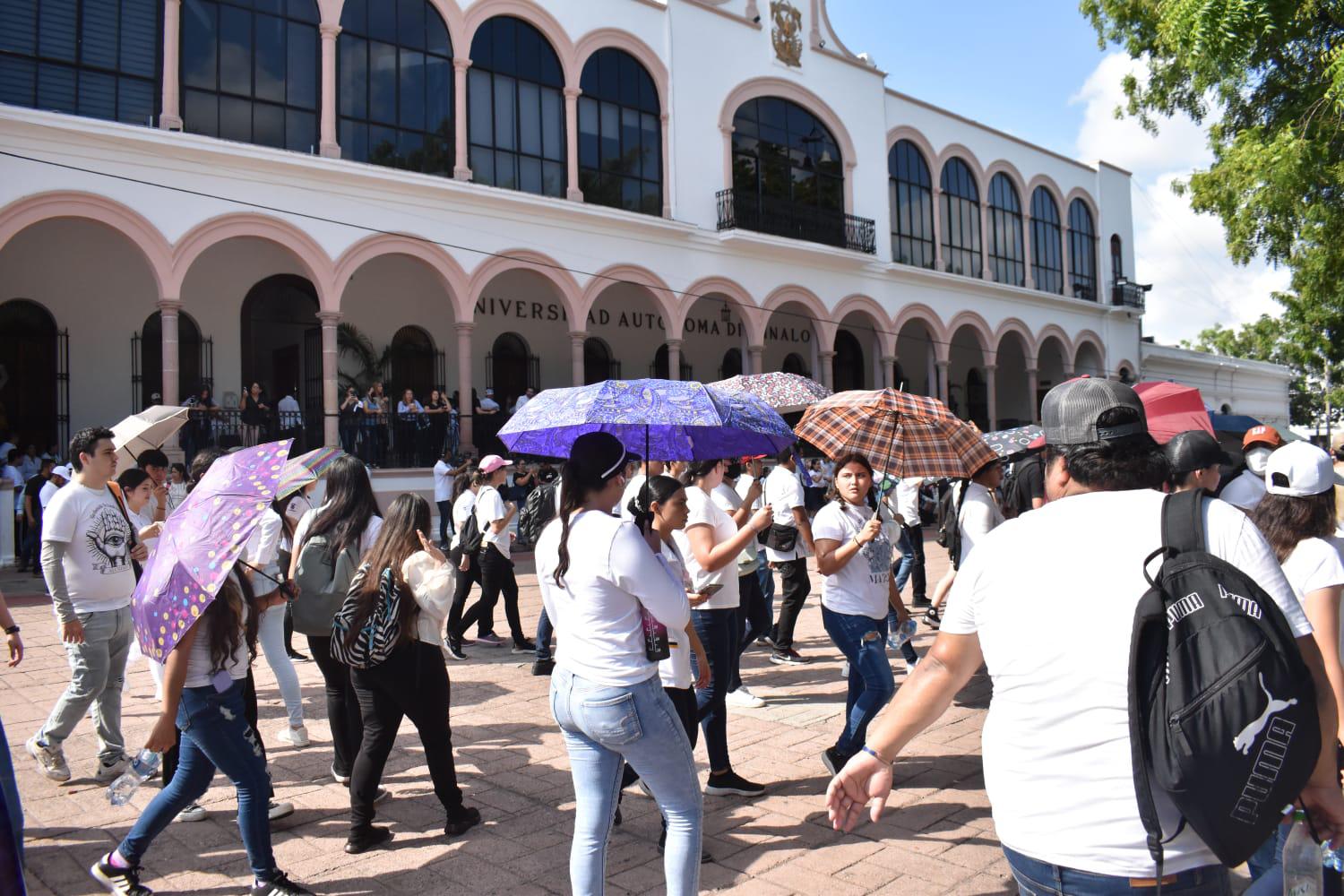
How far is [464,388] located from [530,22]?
7.35 m

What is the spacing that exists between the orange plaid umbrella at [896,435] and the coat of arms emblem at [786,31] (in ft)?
62.4

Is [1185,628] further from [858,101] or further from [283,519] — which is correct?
[858,101]

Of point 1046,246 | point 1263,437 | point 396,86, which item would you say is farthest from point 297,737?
point 1046,246

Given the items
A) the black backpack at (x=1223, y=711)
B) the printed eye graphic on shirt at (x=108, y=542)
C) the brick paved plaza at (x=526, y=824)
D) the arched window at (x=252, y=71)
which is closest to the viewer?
the black backpack at (x=1223, y=711)

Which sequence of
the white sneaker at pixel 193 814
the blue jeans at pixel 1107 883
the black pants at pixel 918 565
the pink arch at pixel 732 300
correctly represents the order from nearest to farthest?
the blue jeans at pixel 1107 883 → the white sneaker at pixel 193 814 → the black pants at pixel 918 565 → the pink arch at pixel 732 300

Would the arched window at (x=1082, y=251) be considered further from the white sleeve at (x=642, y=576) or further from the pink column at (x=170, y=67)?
the white sleeve at (x=642, y=576)

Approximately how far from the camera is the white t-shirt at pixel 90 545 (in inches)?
202

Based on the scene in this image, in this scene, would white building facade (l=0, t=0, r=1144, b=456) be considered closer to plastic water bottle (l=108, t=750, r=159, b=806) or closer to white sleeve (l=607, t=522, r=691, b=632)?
plastic water bottle (l=108, t=750, r=159, b=806)

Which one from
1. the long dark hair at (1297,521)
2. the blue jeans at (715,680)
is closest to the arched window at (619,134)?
the blue jeans at (715,680)

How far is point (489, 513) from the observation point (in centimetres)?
838

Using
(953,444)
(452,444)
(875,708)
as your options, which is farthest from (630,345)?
(875,708)

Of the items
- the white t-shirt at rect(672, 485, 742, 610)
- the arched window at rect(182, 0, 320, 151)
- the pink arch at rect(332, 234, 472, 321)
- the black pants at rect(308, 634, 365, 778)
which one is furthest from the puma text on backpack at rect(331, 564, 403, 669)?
the arched window at rect(182, 0, 320, 151)

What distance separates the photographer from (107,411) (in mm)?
16562

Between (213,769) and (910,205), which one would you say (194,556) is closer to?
(213,769)
